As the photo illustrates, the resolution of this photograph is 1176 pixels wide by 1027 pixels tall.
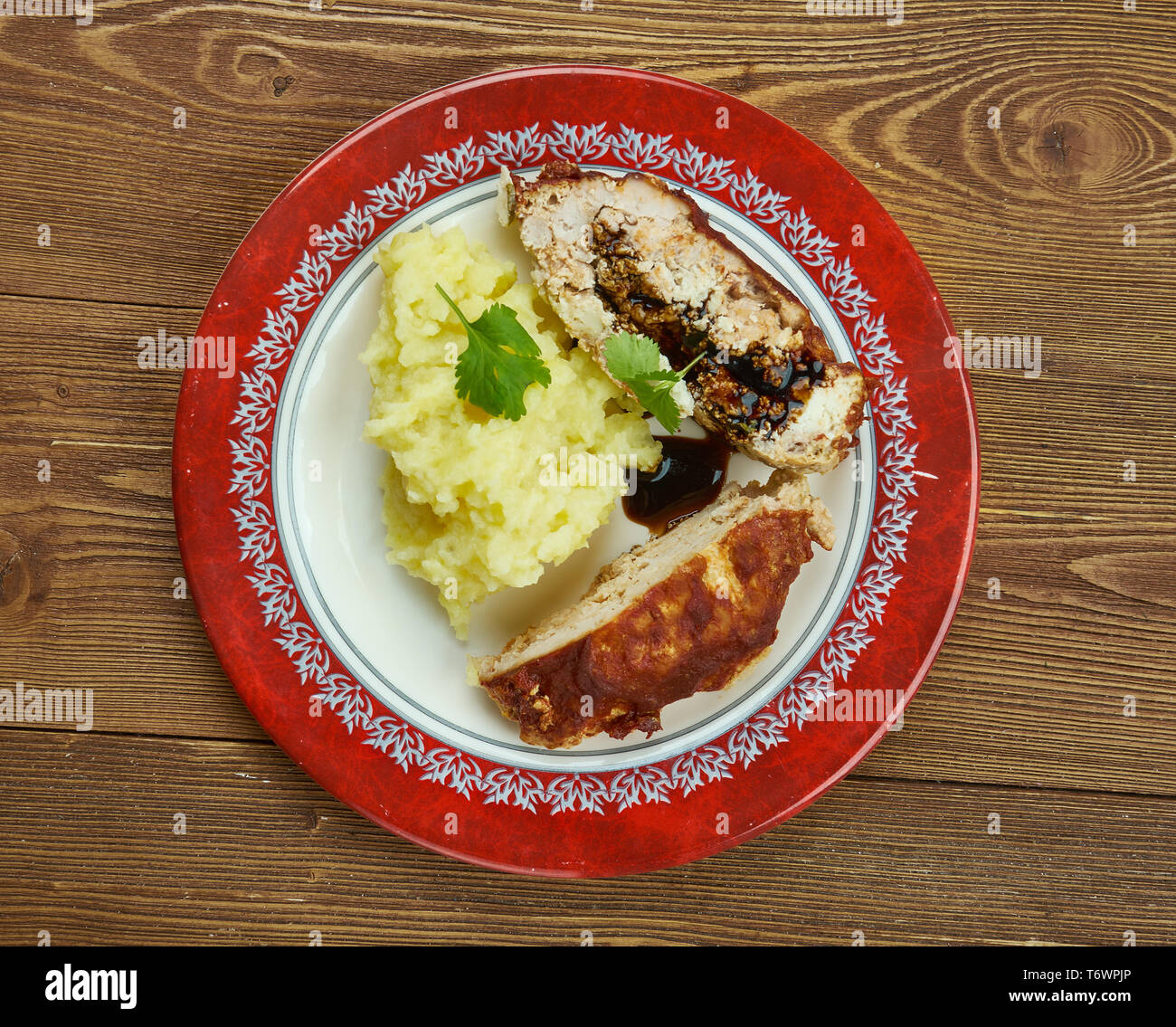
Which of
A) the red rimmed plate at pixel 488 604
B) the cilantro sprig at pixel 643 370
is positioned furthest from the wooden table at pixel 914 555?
the cilantro sprig at pixel 643 370

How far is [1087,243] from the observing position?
3916 mm

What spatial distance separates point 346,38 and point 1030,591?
4220mm

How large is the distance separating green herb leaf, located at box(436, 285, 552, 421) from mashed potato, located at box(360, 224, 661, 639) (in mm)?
108

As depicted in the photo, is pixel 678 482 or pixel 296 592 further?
pixel 678 482

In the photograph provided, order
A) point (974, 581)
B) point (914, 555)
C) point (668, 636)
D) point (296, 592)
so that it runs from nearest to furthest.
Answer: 1. point (668, 636)
2. point (296, 592)
3. point (914, 555)
4. point (974, 581)

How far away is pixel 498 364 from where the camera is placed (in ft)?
9.96

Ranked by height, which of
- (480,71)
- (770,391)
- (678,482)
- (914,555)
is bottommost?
(914,555)

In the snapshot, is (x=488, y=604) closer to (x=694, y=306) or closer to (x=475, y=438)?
(x=475, y=438)

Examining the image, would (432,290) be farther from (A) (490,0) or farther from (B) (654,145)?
(A) (490,0)

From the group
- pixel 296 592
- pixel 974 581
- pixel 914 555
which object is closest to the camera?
pixel 296 592

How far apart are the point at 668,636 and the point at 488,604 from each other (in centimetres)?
98

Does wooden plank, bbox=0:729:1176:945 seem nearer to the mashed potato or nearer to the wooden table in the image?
the wooden table

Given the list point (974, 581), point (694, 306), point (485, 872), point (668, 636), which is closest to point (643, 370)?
point (694, 306)

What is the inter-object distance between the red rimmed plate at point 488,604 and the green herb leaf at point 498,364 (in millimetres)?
682
